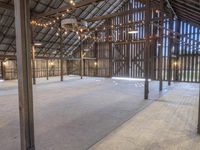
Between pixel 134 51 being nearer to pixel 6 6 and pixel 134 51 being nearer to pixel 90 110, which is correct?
pixel 6 6

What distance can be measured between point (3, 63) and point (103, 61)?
10.2m

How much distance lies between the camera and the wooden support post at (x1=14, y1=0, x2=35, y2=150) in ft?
8.23

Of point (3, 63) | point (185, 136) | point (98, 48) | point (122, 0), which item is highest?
point (122, 0)

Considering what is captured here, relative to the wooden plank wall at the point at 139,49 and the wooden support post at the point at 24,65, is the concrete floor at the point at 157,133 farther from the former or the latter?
the wooden plank wall at the point at 139,49

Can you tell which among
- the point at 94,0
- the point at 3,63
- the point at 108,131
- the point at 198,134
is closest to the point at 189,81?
the point at 94,0

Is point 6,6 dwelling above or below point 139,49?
above

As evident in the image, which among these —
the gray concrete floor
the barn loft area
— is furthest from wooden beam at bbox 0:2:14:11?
the gray concrete floor

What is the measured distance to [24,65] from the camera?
256 cm

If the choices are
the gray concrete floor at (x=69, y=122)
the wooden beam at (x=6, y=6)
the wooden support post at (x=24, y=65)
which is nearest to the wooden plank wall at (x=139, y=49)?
the wooden beam at (x=6, y=6)

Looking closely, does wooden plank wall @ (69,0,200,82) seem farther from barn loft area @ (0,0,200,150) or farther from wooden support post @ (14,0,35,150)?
wooden support post @ (14,0,35,150)

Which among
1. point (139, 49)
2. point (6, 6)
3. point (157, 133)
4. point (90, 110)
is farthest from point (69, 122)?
point (139, 49)

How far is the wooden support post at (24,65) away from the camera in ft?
8.23

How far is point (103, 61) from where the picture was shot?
19234mm

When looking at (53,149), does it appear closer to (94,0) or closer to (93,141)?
(93,141)
